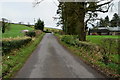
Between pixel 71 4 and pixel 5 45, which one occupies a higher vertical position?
pixel 71 4

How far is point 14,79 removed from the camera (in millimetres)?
6945

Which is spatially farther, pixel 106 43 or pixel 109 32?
pixel 109 32

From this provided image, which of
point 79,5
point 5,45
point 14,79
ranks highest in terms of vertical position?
point 79,5

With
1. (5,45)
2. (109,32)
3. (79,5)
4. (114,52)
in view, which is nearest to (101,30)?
Answer: (109,32)

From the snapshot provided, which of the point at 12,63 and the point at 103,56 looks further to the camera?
the point at 103,56

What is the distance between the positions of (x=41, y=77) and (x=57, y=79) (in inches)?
31.6

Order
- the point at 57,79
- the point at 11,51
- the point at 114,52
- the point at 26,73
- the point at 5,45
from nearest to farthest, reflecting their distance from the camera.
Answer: the point at 57,79 → the point at 26,73 → the point at 5,45 → the point at 11,51 → the point at 114,52

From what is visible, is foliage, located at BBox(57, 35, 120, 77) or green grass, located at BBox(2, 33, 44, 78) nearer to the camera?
green grass, located at BBox(2, 33, 44, 78)

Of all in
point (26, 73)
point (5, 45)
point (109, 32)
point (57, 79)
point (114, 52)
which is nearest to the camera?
point (57, 79)

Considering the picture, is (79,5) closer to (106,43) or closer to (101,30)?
(106,43)

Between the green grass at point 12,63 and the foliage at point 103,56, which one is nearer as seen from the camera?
the green grass at point 12,63

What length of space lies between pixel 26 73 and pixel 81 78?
9.09 feet

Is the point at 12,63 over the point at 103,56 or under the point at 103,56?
under

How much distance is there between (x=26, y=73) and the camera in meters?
7.94
